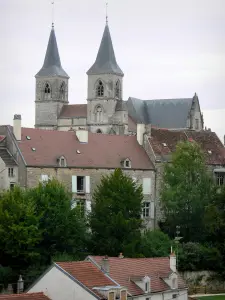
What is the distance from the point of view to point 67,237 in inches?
2977

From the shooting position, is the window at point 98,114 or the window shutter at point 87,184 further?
the window at point 98,114

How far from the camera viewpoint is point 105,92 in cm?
16350

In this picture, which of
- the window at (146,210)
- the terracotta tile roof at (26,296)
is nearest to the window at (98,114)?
the window at (146,210)

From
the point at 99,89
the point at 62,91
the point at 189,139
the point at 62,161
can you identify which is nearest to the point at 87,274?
the point at 62,161

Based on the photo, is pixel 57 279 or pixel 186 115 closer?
pixel 57 279

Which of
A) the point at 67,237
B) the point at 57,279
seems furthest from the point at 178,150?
the point at 57,279

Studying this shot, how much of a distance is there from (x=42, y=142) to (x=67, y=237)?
47.0 ft

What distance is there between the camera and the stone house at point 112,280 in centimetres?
5894

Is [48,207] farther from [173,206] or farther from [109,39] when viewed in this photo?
[109,39]

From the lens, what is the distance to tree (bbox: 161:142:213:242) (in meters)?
86.8

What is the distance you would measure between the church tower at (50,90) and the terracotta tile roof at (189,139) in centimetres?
6531

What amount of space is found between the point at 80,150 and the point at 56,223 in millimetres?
15530

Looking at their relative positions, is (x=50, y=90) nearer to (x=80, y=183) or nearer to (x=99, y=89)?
(x=99, y=89)

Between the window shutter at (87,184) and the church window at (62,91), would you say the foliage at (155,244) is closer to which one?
the window shutter at (87,184)
